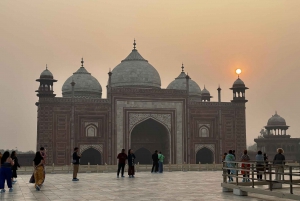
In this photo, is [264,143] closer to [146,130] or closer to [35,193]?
[146,130]

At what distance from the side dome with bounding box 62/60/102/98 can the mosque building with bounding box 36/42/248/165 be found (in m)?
0.18

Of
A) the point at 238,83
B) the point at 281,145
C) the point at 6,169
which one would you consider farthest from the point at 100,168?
the point at 281,145

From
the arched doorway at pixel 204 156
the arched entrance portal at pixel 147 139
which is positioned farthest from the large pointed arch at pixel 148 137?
the arched doorway at pixel 204 156

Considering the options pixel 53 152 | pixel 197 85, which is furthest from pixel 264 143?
pixel 53 152

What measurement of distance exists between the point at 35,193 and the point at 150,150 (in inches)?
1064

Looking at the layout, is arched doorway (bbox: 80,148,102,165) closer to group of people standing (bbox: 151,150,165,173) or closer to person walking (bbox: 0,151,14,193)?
group of people standing (bbox: 151,150,165,173)

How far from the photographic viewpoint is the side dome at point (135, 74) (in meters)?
38.9

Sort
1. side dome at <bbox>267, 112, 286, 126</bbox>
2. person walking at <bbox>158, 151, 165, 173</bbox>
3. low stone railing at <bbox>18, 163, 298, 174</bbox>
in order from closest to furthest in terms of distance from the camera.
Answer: person walking at <bbox>158, 151, 165, 173</bbox> → low stone railing at <bbox>18, 163, 298, 174</bbox> → side dome at <bbox>267, 112, 286, 126</bbox>

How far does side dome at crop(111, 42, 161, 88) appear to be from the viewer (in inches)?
1531

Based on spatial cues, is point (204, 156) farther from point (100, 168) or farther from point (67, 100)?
point (100, 168)

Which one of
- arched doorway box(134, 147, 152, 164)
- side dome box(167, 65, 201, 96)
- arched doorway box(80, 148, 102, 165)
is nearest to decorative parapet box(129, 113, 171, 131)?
arched doorway box(80, 148, 102, 165)

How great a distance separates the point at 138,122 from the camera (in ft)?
116

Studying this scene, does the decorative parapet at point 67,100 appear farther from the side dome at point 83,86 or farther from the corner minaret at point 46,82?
the side dome at point 83,86

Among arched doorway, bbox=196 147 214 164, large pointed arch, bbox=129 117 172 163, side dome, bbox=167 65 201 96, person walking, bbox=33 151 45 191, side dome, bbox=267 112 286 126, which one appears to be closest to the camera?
person walking, bbox=33 151 45 191
